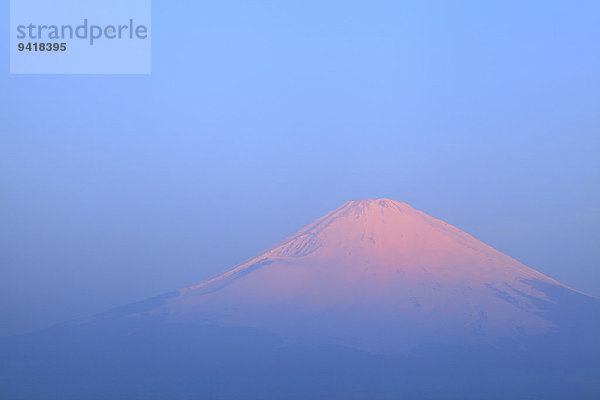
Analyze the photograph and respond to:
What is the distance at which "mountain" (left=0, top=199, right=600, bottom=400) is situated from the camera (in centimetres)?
2306

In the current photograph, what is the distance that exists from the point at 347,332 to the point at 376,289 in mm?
2919

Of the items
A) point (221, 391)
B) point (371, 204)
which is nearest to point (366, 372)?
point (221, 391)

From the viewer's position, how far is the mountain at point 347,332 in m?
23.1

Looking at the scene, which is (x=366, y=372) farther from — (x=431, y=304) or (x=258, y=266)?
(x=258, y=266)

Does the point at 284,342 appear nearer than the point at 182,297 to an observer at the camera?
Yes

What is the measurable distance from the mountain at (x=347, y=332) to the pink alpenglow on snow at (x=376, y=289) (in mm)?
70

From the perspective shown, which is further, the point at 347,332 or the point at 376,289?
the point at 376,289

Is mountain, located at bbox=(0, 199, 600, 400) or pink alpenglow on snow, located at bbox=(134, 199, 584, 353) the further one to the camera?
pink alpenglow on snow, located at bbox=(134, 199, 584, 353)

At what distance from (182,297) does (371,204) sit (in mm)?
9858

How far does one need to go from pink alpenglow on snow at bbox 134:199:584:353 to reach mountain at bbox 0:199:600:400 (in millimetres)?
70

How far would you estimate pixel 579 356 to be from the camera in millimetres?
25484

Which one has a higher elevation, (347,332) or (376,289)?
(376,289)

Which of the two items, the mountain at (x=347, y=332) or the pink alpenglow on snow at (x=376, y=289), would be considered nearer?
the mountain at (x=347, y=332)

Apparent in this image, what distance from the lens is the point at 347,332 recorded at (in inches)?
1059
